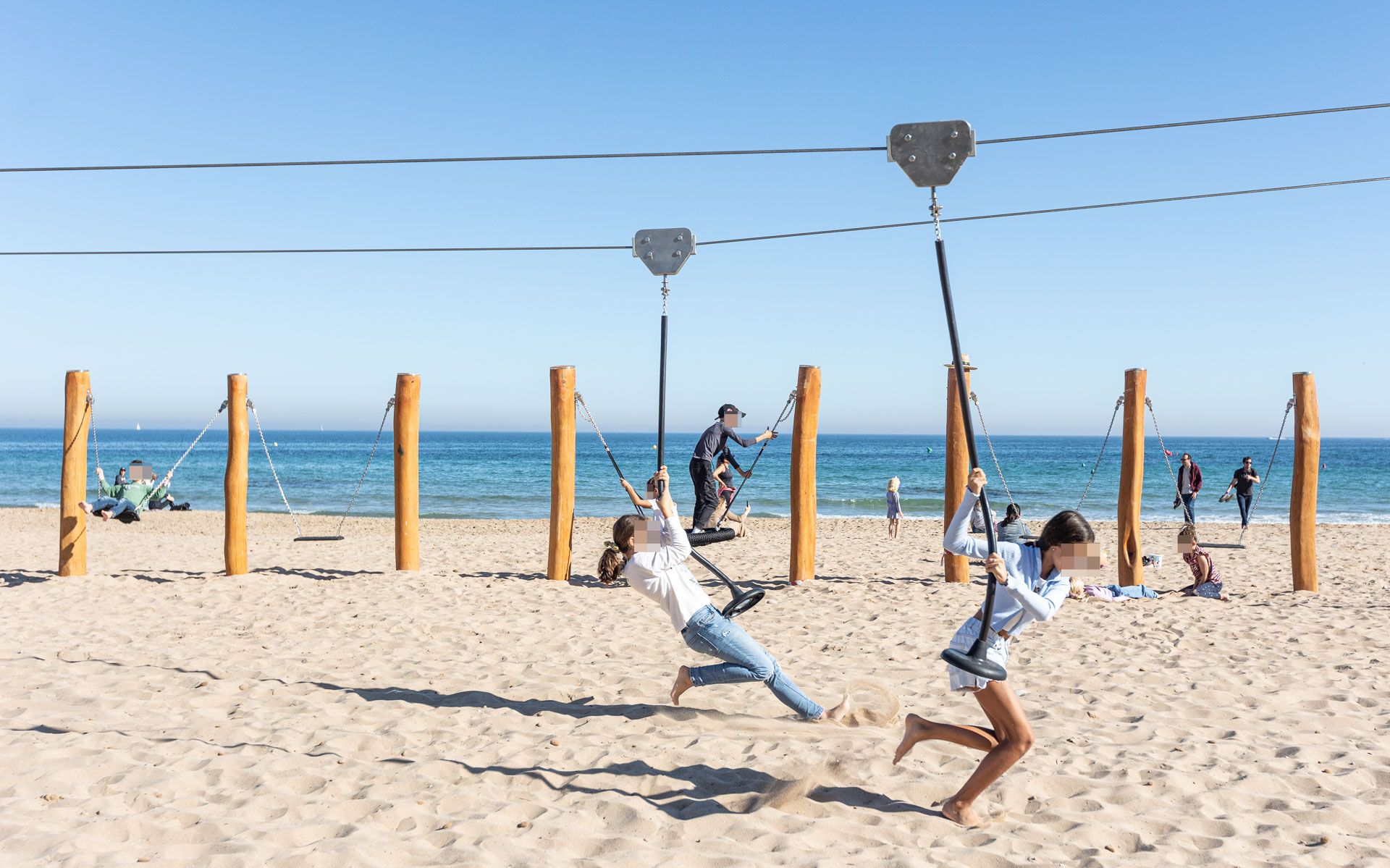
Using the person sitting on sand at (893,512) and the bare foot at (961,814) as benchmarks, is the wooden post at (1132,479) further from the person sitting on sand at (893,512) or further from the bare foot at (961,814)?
the person sitting on sand at (893,512)

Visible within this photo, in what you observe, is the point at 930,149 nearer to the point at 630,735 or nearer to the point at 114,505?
the point at 630,735

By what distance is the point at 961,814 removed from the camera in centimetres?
424

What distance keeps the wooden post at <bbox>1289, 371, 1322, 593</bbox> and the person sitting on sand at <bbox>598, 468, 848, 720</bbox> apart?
802 cm

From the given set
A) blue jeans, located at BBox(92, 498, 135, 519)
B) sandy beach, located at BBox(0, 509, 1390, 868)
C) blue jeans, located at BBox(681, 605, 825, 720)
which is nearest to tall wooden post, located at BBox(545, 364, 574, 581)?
sandy beach, located at BBox(0, 509, 1390, 868)

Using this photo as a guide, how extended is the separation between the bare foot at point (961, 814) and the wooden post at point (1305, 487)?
8.55m

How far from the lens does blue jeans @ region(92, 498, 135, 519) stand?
42.8 feet

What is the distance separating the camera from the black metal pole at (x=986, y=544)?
12.3 ft

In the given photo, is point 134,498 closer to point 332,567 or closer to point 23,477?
point 332,567

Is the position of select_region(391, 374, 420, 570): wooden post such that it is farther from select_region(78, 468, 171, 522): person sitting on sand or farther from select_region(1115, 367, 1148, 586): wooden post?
select_region(1115, 367, 1148, 586): wooden post

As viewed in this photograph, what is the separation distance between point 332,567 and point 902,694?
29.6 ft

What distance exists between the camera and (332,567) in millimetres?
12781

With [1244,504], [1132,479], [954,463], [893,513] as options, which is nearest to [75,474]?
[954,463]

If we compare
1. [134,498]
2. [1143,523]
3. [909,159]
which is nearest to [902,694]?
[909,159]

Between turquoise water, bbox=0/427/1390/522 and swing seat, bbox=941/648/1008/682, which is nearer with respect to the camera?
swing seat, bbox=941/648/1008/682
